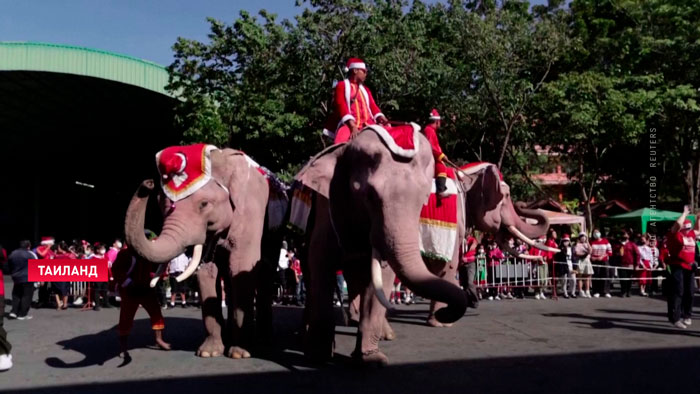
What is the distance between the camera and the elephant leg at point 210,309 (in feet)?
24.2

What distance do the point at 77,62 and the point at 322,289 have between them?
20.5 m

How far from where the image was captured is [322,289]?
21.9 ft

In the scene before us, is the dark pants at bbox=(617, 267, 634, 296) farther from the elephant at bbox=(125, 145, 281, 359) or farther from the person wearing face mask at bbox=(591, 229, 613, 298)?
the elephant at bbox=(125, 145, 281, 359)

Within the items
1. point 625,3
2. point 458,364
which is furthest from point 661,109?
point 458,364

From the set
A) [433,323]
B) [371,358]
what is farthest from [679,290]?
[371,358]

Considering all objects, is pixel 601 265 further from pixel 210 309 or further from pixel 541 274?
pixel 210 309

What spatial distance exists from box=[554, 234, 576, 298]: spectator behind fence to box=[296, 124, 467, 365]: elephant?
11.1m

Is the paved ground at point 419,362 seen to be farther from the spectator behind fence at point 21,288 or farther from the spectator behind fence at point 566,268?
the spectator behind fence at point 566,268

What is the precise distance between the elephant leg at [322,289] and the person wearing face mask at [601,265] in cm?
1226

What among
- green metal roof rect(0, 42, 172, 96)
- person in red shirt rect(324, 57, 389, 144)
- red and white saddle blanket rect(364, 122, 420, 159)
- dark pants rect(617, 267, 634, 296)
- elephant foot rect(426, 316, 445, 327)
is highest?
green metal roof rect(0, 42, 172, 96)

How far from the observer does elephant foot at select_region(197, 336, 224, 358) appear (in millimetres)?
7406

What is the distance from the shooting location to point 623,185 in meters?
34.8

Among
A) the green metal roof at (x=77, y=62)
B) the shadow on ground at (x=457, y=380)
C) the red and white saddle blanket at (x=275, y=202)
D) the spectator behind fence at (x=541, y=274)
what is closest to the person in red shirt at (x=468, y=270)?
the spectator behind fence at (x=541, y=274)

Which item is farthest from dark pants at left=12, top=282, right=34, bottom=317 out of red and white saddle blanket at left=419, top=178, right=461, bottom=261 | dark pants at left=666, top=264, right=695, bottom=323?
dark pants at left=666, top=264, right=695, bottom=323
